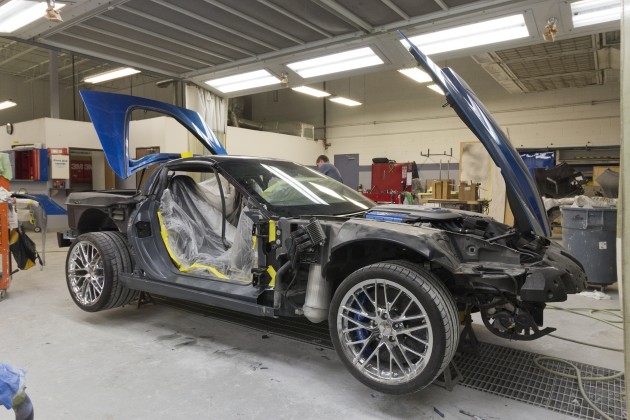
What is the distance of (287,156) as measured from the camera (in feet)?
42.1

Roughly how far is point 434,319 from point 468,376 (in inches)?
34.0

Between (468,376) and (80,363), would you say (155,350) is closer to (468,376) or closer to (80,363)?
(80,363)

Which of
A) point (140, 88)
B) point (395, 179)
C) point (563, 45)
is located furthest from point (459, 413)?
point (140, 88)

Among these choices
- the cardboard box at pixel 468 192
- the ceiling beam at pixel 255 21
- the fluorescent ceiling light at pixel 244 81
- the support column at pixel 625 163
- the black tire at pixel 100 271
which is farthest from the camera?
the cardboard box at pixel 468 192

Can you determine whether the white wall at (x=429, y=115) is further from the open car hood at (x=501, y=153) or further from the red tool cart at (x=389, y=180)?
the open car hood at (x=501, y=153)

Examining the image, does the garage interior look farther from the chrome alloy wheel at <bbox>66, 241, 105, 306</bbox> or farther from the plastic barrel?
the chrome alloy wheel at <bbox>66, 241, 105, 306</bbox>

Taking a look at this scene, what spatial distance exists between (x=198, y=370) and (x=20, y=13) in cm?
473

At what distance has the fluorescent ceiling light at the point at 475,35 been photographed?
4723 millimetres

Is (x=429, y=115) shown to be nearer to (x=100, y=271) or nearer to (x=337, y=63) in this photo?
(x=337, y=63)

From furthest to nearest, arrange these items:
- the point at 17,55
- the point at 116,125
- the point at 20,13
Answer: the point at 17,55 < the point at 20,13 < the point at 116,125

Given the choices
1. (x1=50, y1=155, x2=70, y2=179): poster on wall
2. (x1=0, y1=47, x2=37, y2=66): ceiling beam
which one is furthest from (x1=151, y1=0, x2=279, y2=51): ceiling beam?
(x1=0, y1=47, x2=37, y2=66): ceiling beam

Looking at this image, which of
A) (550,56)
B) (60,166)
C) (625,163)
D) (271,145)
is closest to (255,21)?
(625,163)

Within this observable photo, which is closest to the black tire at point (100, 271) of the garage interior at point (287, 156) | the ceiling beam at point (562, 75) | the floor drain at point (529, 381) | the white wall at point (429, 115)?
the garage interior at point (287, 156)

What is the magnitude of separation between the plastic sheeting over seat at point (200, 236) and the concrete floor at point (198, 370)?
21.8 inches
